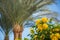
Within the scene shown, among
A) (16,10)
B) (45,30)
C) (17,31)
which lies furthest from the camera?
(17,31)

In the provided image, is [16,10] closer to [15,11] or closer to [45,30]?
[15,11]

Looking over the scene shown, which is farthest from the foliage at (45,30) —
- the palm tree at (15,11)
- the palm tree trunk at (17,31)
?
the palm tree trunk at (17,31)

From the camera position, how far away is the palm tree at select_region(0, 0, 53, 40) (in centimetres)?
392

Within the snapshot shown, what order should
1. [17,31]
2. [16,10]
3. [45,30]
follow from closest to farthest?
[45,30] < [16,10] < [17,31]

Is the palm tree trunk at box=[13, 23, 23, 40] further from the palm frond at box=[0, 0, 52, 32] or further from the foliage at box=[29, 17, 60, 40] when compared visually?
the foliage at box=[29, 17, 60, 40]

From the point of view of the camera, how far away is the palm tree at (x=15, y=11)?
392 centimetres

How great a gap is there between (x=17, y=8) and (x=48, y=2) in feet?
2.59

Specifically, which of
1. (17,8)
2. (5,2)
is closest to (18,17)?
(17,8)

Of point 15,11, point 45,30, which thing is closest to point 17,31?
point 15,11

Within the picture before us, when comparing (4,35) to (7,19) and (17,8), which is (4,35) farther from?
(17,8)

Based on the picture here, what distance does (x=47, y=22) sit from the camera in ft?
6.98

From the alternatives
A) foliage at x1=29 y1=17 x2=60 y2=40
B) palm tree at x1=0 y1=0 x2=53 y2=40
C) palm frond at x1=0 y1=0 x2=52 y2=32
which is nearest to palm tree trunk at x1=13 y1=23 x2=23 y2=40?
palm tree at x1=0 y1=0 x2=53 y2=40

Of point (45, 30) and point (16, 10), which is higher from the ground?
point (16, 10)

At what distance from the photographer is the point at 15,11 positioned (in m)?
3.91
